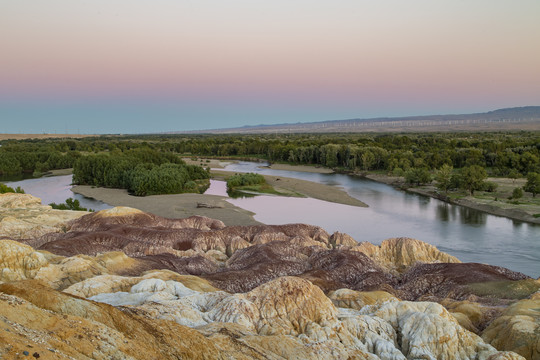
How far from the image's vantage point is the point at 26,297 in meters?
7.96

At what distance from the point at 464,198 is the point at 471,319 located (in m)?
43.9

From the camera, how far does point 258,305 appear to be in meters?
10.8

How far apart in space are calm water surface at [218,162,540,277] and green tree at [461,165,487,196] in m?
4.34

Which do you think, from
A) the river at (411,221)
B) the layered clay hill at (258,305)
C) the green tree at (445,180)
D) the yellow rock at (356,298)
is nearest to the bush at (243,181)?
the river at (411,221)

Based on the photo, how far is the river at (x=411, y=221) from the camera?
32.8 meters

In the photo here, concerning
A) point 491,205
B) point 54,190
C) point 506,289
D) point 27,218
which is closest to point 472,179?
point 491,205

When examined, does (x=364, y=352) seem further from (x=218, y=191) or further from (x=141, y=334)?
(x=218, y=191)

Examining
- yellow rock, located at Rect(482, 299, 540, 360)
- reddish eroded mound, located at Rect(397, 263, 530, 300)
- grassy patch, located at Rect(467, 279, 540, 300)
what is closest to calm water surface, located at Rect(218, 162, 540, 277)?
reddish eroded mound, located at Rect(397, 263, 530, 300)

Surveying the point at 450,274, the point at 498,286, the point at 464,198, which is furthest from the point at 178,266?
the point at 464,198

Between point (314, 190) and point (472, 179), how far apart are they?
2074 cm

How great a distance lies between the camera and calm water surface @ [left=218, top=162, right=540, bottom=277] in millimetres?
32562

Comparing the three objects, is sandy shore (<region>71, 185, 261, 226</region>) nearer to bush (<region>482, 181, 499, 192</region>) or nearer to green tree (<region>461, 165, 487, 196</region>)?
green tree (<region>461, 165, 487, 196</region>)

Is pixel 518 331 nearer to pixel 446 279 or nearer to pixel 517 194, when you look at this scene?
pixel 446 279

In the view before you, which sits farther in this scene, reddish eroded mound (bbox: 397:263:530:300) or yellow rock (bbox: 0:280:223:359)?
reddish eroded mound (bbox: 397:263:530:300)
